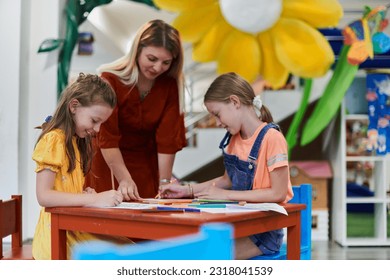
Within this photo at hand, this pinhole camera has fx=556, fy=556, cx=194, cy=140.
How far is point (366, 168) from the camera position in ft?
10.3

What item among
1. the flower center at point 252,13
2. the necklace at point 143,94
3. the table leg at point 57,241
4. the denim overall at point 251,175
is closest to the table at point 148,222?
the table leg at point 57,241

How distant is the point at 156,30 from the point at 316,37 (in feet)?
4.96

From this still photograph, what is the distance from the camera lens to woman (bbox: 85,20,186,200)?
1.61 m

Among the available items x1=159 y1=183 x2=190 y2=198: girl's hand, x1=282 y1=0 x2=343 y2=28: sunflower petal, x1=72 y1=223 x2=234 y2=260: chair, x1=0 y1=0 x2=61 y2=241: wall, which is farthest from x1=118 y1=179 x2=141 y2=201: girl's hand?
x1=282 y1=0 x2=343 y2=28: sunflower petal

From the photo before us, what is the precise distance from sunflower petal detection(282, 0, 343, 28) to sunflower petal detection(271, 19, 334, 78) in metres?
0.03

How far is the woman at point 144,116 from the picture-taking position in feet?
5.30

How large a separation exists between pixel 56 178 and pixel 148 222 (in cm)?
37

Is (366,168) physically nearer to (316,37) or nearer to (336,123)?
(336,123)

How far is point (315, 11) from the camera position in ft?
9.46

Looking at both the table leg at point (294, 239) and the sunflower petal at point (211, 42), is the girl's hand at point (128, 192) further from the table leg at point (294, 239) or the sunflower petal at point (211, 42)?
the sunflower petal at point (211, 42)

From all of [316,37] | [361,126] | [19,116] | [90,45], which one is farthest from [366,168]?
[19,116]

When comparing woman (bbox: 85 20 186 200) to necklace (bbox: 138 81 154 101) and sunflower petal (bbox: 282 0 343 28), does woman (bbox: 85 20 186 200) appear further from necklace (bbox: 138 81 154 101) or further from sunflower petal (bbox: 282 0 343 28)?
sunflower petal (bbox: 282 0 343 28)

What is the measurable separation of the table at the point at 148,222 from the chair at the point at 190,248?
0.07 ft

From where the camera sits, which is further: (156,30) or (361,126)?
(361,126)
